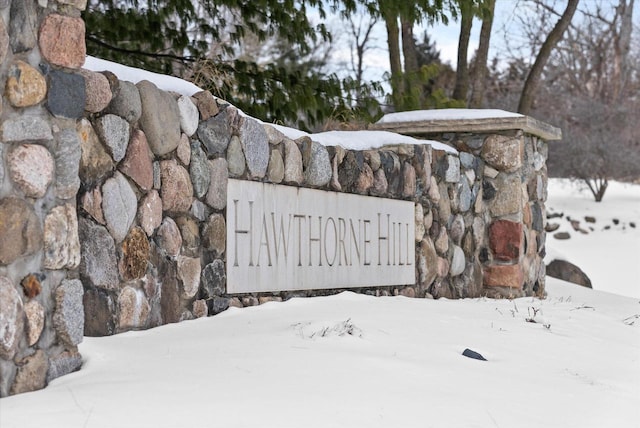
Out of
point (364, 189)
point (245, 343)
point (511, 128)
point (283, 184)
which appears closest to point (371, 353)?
point (245, 343)

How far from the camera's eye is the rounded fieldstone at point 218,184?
4.48m

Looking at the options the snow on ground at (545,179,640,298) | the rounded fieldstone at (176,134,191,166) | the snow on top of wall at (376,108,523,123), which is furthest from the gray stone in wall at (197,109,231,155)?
the snow on ground at (545,179,640,298)

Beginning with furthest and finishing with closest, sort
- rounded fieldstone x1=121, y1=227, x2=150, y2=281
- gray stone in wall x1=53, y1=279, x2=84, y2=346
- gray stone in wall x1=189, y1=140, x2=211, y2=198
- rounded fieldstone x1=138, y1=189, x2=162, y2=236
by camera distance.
Result: gray stone in wall x1=189, y1=140, x2=211, y2=198, rounded fieldstone x1=138, y1=189, x2=162, y2=236, rounded fieldstone x1=121, y1=227, x2=150, y2=281, gray stone in wall x1=53, y1=279, x2=84, y2=346

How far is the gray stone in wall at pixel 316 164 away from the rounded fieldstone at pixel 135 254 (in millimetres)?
1488

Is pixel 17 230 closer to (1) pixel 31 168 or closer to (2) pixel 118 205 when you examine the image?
(1) pixel 31 168

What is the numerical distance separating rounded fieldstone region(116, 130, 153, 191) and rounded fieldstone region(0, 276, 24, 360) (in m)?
1.16

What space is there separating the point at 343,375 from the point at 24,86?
4.71 ft

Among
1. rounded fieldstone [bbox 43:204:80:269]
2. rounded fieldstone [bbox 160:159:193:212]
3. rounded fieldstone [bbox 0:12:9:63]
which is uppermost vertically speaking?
rounded fieldstone [bbox 0:12:9:63]

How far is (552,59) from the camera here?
84.5 feet

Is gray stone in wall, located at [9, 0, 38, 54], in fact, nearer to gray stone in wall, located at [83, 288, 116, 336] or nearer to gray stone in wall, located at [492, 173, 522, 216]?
gray stone in wall, located at [83, 288, 116, 336]

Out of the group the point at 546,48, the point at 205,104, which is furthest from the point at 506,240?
the point at 546,48

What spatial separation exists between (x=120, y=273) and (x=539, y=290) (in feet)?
17.0

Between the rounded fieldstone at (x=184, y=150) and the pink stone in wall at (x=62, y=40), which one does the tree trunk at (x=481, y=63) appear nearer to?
the rounded fieldstone at (x=184, y=150)

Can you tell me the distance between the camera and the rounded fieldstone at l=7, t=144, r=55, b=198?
2.84 metres
